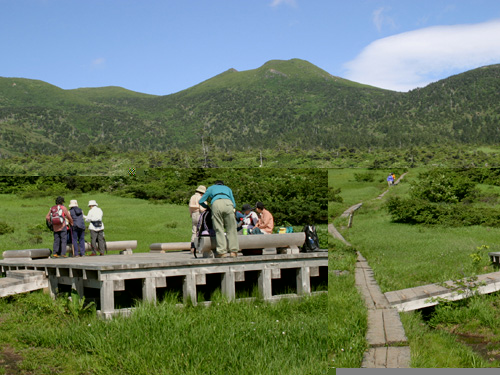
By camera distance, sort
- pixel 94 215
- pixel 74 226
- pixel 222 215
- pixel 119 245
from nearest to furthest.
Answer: pixel 222 215 < pixel 94 215 < pixel 74 226 < pixel 119 245

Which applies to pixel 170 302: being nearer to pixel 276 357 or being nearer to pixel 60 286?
pixel 276 357

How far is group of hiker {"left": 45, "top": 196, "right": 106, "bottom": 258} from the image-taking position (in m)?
10.2

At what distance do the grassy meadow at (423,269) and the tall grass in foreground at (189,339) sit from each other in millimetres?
627

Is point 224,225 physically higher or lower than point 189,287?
higher

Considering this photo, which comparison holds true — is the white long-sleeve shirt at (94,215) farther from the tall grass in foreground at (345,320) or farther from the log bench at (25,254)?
the tall grass in foreground at (345,320)

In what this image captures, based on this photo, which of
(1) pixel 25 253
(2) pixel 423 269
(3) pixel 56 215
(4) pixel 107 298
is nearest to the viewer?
(2) pixel 423 269

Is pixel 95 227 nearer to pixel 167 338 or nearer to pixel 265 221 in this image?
pixel 265 221

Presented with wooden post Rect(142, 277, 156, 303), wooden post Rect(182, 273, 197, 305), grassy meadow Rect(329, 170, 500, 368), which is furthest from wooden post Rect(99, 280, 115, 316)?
grassy meadow Rect(329, 170, 500, 368)

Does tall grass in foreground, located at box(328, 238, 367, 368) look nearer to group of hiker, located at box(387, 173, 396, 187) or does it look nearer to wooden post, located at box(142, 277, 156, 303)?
group of hiker, located at box(387, 173, 396, 187)

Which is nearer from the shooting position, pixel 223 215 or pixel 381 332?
pixel 381 332

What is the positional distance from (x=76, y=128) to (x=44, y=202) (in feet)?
621

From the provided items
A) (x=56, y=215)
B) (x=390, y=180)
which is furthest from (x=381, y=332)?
(x=56, y=215)

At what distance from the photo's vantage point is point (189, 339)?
557 centimetres

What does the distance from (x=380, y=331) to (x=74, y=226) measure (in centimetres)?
767
